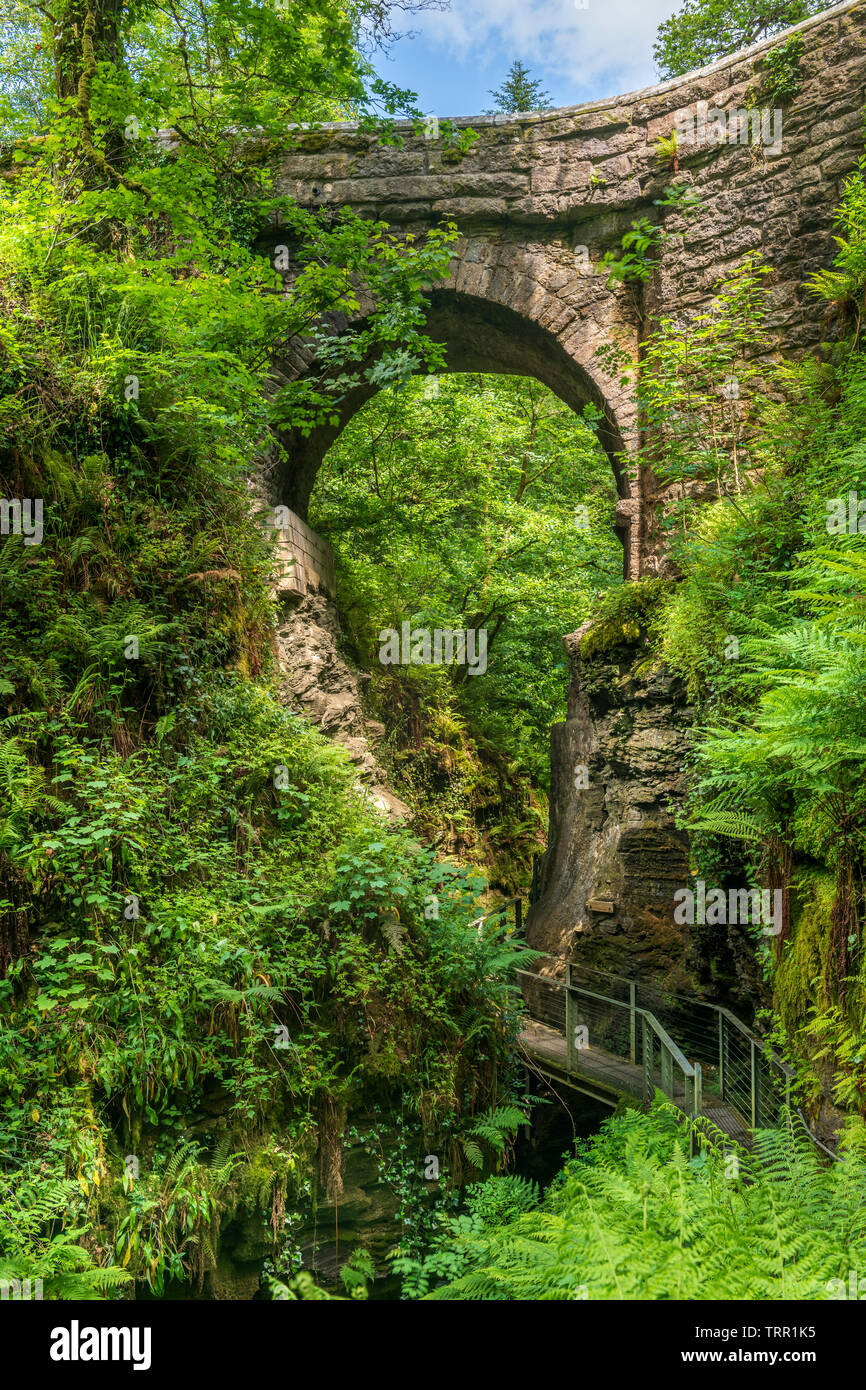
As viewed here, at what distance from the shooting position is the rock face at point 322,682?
9.51 metres

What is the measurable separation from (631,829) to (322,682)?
404 centimetres

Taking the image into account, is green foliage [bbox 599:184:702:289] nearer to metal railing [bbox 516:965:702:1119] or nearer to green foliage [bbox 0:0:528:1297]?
green foliage [bbox 0:0:528:1297]

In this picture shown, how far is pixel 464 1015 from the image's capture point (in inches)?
239

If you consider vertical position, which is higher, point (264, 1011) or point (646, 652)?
point (646, 652)

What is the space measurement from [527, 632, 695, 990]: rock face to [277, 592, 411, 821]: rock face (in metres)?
2.31

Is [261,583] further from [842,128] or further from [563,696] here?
[563,696]

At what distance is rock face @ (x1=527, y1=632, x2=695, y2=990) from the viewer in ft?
27.0

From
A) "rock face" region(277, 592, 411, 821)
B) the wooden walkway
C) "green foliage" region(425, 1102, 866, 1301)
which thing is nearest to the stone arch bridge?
"rock face" region(277, 592, 411, 821)

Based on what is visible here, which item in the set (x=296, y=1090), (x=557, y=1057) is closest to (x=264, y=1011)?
(x=296, y=1090)

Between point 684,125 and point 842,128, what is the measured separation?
1.86 m
